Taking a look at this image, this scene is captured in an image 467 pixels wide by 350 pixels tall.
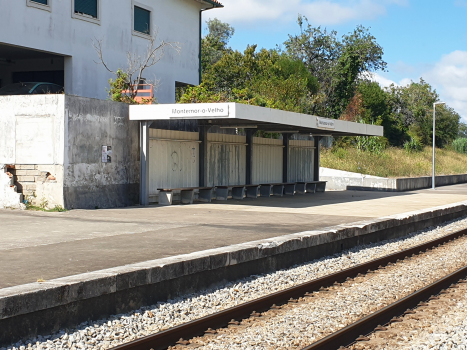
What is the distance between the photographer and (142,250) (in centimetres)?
914

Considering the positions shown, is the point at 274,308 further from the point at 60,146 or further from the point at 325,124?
the point at 325,124

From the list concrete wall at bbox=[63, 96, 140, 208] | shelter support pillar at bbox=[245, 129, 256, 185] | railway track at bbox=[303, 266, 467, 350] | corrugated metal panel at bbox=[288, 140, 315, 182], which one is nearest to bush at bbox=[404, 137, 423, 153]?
corrugated metal panel at bbox=[288, 140, 315, 182]

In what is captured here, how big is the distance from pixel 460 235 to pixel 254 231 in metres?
6.08

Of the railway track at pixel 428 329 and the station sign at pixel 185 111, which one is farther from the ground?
the station sign at pixel 185 111

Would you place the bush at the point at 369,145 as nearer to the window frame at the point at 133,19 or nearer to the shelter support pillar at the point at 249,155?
the window frame at the point at 133,19

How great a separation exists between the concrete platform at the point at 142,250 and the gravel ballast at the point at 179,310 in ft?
0.45

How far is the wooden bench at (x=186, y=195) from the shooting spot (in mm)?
18094

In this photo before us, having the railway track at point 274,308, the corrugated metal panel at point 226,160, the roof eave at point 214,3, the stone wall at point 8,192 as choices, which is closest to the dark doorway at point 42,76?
the roof eave at point 214,3

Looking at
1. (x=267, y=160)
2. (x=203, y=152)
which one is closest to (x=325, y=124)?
(x=267, y=160)

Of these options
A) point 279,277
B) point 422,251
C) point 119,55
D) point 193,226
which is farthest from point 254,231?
point 119,55

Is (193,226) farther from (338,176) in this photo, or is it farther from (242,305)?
(338,176)

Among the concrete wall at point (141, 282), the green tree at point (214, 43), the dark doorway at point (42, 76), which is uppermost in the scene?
the green tree at point (214, 43)

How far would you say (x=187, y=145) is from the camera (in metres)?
19.6

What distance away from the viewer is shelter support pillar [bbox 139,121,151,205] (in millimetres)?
17438
